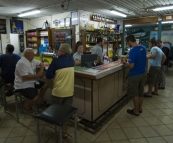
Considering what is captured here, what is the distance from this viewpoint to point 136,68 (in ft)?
9.67

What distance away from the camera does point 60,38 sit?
5902mm

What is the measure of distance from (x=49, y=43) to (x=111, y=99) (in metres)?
4.12

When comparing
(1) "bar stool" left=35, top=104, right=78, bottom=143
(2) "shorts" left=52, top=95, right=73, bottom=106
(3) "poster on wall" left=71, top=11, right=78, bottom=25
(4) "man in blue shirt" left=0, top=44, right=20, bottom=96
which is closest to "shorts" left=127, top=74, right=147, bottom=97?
(2) "shorts" left=52, top=95, right=73, bottom=106

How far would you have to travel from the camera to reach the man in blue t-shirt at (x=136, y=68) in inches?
113

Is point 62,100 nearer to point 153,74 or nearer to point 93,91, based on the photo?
point 93,91

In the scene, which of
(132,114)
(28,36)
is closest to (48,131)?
(132,114)

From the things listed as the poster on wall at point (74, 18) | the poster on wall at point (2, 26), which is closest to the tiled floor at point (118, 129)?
the poster on wall at point (74, 18)

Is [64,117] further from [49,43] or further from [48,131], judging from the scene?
[49,43]

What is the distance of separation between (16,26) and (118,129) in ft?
22.8

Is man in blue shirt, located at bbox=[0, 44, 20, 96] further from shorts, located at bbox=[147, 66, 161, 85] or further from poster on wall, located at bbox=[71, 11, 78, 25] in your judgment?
shorts, located at bbox=[147, 66, 161, 85]

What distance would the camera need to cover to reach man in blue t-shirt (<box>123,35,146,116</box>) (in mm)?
2867

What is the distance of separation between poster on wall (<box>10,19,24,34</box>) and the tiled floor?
5.15 metres

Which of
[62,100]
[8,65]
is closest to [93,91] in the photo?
[62,100]

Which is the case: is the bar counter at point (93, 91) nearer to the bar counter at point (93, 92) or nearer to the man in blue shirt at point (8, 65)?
the bar counter at point (93, 92)
